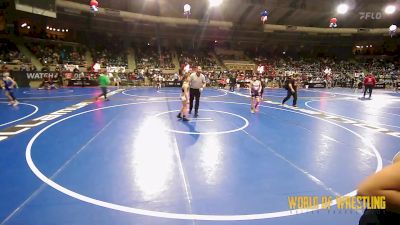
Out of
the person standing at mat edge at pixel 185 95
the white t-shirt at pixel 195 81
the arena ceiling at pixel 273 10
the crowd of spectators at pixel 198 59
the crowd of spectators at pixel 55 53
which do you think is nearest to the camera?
the person standing at mat edge at pixel 185 95

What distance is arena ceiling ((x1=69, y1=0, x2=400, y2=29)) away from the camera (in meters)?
35.0

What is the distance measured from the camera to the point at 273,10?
3803 cm

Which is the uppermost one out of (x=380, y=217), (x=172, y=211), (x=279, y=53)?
(x=279, y=53)

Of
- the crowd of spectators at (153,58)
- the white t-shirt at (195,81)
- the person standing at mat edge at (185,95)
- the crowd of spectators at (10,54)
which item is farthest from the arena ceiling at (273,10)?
the person standing at mat edge at (185,95)

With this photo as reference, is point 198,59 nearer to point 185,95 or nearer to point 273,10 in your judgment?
point 273,10

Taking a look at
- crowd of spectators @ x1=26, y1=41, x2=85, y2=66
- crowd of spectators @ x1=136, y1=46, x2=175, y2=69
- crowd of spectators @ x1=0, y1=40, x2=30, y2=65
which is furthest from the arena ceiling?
crowd of spectators @ x1=0, y1=40, x2=30, y2=65

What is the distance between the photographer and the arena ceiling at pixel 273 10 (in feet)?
115

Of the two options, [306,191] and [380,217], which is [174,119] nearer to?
[306,191]

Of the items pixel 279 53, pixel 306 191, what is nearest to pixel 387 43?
pixel 279 53

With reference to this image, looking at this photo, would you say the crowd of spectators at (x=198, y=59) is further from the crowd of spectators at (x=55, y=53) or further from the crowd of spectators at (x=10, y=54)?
the crowd of spectators at (x=10, y=54)

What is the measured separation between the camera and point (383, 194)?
1501 mm

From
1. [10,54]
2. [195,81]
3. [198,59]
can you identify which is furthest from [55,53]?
[195,81]

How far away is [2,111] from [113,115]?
5.22m

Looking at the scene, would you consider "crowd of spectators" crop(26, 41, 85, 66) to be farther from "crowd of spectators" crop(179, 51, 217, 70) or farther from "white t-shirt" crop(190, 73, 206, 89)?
"white t-shirt" crop(190, 73, 206, 89)
